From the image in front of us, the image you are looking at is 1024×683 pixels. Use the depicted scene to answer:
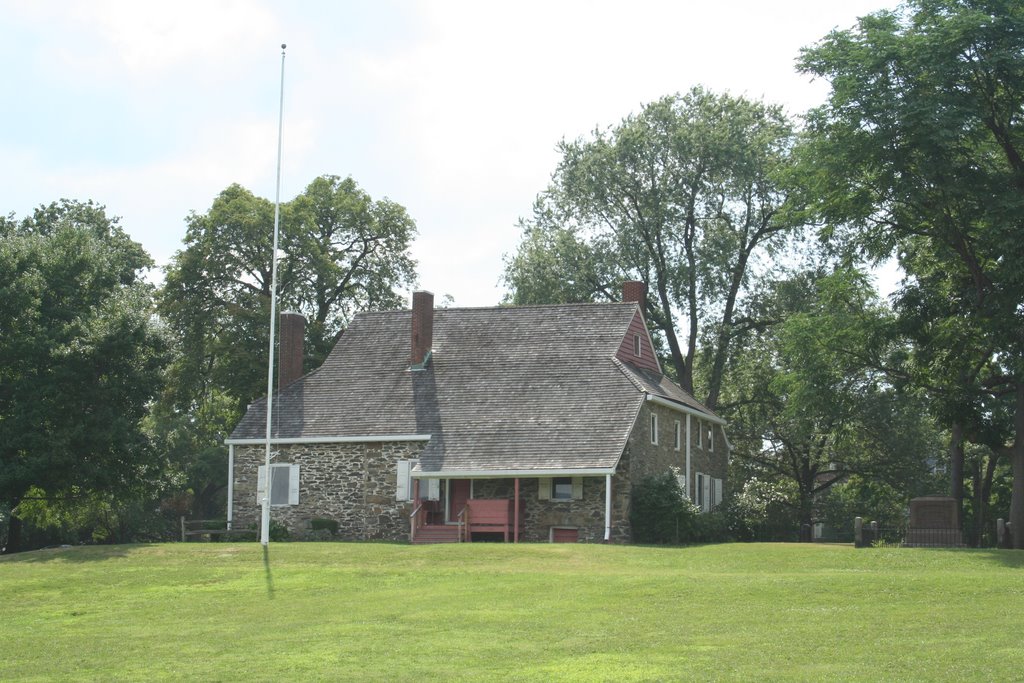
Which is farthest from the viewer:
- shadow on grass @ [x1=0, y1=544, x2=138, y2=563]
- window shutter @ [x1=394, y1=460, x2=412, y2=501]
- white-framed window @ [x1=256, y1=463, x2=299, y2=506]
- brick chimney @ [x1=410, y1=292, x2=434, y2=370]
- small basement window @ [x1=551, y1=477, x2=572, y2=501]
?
brick chimney @ [x1=410, y1=292, x2=434, y2=370]

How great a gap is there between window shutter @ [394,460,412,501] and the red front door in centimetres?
132

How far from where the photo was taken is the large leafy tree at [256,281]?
51.5 meters

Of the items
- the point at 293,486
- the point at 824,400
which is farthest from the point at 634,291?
the point at 293,486

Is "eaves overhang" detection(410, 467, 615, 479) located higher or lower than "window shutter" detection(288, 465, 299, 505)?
higher

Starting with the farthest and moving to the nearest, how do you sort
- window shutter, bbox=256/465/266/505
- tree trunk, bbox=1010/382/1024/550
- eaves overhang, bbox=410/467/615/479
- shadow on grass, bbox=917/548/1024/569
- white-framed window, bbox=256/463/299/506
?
1. white-framed window, bbox=256/463/299/506
2. window shutter, bbox=256/465/266/505
3. eaves overhang, bbox=410/467/615/479
4. tree trunk, bbox=1010/382/1024/550
5. shadow on grass, bbox=917/548/1024/569

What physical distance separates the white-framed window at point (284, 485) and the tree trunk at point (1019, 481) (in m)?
20.6

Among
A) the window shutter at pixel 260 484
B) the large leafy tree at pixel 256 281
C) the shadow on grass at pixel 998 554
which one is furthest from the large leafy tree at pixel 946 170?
the large leafy tree at pixel 256 281

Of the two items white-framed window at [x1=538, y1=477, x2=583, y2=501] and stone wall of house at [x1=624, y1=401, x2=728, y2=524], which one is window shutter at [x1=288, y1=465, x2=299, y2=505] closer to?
white-framed window at [x1=538, y1=477, x2=583, y2=501]

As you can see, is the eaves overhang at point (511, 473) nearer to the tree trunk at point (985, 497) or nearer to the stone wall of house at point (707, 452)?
the stone wall of house at point (707, 452)

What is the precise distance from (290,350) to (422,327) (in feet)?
15.1

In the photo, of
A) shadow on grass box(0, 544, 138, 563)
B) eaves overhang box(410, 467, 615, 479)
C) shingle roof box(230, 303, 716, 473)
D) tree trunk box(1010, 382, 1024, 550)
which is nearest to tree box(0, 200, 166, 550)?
shadow on grass box(0, 544, 138, 563)

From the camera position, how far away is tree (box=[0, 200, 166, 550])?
35.4 metres

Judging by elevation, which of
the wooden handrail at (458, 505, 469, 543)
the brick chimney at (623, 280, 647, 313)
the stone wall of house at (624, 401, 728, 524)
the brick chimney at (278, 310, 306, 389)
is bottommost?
the wooden handrail at (458, 505, 469, 543)

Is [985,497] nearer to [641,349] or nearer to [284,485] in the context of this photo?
[641,349]
